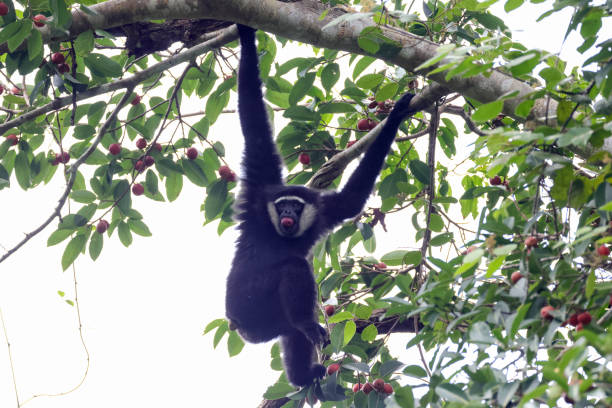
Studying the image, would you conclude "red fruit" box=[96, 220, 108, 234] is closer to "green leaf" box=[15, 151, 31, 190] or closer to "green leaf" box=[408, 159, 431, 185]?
"green leaf" box=[15, 151, 31, 190]

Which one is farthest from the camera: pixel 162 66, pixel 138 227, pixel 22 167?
pixel 138 227

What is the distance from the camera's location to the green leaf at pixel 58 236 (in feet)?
16.6

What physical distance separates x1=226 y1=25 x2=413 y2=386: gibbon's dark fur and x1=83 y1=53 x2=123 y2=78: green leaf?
3.55 feet

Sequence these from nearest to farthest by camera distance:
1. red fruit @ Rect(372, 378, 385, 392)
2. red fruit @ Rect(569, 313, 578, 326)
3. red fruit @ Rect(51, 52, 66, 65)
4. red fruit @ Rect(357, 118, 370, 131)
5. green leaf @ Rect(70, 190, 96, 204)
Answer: red fruit @ Rect(569, 313, 578, 326) < red fruit @ Rect(372, 378, 385, 392) < red fruit @ Rect(51, 52, 66, 65) < green leaf @ Rect(70, 190, 96, 204) < red fruit @ Rect(357, 118, 370, 131)

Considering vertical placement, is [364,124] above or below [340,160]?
above

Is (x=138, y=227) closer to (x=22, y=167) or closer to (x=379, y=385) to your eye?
(x=22, y=167)

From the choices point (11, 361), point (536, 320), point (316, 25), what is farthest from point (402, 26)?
point (11, 361)

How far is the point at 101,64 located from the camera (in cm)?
446

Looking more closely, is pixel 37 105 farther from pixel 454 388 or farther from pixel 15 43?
pixel 454 388

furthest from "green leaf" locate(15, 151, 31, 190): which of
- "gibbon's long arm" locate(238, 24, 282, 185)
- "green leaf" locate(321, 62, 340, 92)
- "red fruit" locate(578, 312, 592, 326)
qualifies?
"red fruit" locate(578, 312, 592, 326)

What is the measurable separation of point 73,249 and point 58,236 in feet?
0.54

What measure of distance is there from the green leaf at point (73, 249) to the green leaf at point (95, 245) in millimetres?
72

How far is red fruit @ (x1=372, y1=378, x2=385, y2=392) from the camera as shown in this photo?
14.1 ft

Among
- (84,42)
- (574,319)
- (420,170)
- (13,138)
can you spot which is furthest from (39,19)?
(574,319)
